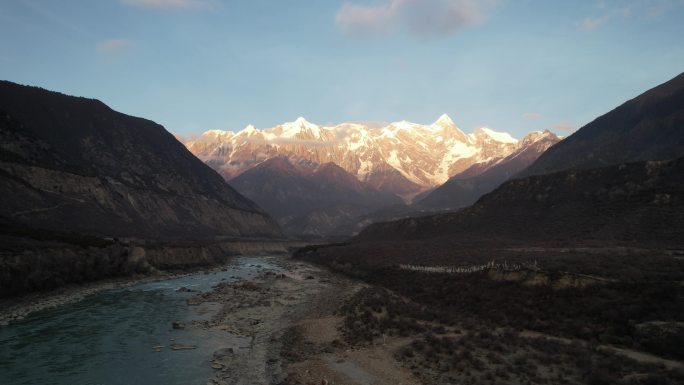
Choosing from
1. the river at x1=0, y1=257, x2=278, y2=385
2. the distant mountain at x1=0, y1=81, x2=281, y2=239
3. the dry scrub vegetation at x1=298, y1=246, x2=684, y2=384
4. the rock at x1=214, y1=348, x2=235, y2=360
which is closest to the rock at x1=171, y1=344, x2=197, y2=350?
the river at x1=0, y1=257, x2=278, y2=385

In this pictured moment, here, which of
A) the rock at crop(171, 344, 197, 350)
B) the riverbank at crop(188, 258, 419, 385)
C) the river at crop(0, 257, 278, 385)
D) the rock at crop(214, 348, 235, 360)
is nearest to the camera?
the river at crop(0, 257, 278, 385)

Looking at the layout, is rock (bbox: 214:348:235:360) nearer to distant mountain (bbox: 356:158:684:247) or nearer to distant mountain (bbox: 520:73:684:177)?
distant mountain (bbox: 356:158:684:247)

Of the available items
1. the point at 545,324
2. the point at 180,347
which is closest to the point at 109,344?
the point at 180,347

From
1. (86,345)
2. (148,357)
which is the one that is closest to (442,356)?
(148,357)

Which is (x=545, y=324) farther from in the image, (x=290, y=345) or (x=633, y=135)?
(x=633, y=135)

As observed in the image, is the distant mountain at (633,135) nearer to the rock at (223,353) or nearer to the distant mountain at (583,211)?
the distant mountain at (583,211)

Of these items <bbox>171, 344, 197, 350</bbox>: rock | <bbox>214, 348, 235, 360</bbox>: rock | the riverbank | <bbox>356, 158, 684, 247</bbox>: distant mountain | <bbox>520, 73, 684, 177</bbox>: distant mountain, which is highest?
<bbox>520, 73, 684, 177</bbox>: distant mountain

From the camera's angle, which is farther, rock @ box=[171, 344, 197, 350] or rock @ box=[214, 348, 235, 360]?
rock @ box=[171, 344, 197, 350]
